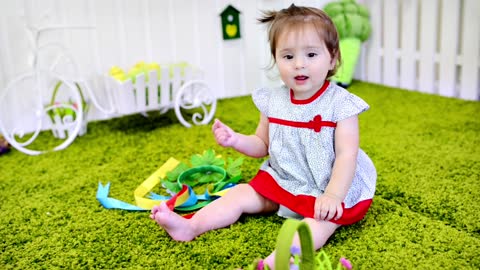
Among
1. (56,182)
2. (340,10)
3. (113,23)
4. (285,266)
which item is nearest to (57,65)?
(113,23)

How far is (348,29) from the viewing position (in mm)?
2291

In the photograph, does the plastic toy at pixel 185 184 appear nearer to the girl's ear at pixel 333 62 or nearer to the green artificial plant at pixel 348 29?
the girl's ear at pixel 333 62

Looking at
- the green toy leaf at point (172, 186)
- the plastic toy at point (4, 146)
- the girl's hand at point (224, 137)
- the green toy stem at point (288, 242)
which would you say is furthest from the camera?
the plastic toy at point (4, 146)

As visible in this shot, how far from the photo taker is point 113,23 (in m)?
2.07

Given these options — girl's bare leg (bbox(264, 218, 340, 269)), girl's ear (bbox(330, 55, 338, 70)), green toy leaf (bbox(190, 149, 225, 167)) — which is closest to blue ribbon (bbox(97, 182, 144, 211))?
green toy leaf (bbox(190, 149, 225, 167))

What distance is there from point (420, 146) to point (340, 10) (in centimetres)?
93

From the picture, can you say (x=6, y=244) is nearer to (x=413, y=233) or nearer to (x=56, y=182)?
(x=56, y=182)

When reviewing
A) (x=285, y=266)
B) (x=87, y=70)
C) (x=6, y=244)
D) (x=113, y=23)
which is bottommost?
(x=6, y=244)

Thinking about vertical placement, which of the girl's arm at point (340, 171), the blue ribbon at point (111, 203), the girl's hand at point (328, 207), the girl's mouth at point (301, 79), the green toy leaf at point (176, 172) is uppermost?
the girl's mouth at point (301, 79)

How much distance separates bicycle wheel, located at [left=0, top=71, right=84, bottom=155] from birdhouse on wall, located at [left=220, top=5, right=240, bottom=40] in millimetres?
681

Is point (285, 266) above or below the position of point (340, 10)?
below

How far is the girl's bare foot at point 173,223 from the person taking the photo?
3.33ft

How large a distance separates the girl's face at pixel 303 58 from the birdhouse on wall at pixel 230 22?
1239mm

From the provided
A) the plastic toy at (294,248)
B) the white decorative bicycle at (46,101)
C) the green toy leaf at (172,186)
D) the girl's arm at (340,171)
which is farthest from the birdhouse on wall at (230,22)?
the plastic toy at (294,248)
